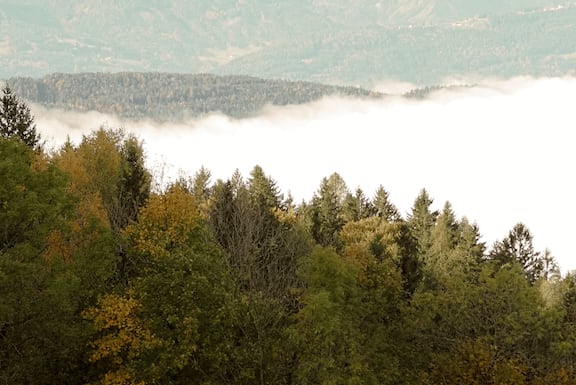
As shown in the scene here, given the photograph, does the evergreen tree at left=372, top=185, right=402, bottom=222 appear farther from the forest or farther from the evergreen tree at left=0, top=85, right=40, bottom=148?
the forest

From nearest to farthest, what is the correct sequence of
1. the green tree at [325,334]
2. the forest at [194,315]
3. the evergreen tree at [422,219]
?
the green tree at [325,334] < the forest at [194,315] < the evergreen tree at [422,219]

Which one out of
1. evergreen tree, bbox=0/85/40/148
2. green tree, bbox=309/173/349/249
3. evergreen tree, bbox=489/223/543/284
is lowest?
evergreen tree, bbox=489/223/543/284

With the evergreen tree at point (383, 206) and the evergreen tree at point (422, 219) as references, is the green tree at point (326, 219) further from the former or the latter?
the evergreen tree at point (422, 219)

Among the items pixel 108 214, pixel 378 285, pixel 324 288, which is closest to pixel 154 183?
pixel 108 214

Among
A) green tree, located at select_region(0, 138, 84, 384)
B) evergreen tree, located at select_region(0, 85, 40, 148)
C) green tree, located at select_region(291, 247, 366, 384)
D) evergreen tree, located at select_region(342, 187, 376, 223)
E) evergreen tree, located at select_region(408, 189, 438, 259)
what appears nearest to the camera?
green tree, located at select_region(0, 138, 84, 384)

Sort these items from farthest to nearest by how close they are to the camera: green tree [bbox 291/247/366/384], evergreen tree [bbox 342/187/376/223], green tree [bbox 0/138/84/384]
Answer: evergreen tree [bbox 342/187/376/223], green tree [bbox 291/247/366/384], green tree [bbox 0/138/84/384]

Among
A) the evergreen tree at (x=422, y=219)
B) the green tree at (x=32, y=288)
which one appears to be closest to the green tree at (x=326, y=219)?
the evergreen tree at (x=422, y=219)

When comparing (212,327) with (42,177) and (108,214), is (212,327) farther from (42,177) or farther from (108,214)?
(108,214)

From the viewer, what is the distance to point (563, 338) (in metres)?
50.3

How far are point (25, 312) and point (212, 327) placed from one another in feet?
25.2

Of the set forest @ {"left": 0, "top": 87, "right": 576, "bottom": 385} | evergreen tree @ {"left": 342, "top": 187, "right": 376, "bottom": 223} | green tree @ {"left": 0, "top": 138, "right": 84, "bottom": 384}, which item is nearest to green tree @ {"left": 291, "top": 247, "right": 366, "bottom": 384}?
forest @ {"left": 0, "top": 87, "right": 576, "bottom": 385}

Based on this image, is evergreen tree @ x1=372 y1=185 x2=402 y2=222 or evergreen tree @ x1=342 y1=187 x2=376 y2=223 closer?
evergreen tree @ x1=342 y1=187 x2=376 y2=223

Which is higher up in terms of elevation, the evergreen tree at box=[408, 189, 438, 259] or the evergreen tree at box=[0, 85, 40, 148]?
the evergreen tree at box=[0, 85, 40, 148]

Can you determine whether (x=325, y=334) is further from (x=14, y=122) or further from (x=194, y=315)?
(x=14, y=122)
